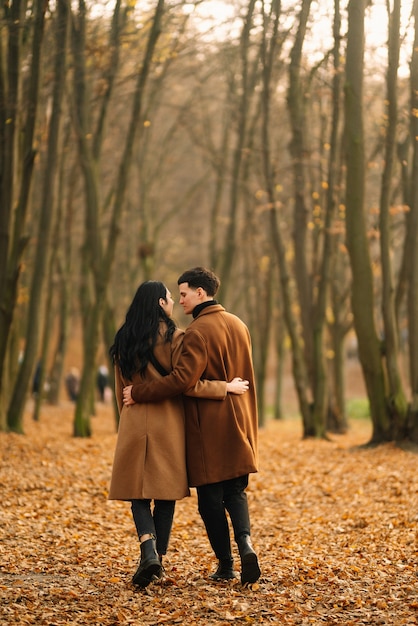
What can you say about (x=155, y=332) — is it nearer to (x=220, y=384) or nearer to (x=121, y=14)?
(x=220, y=384)

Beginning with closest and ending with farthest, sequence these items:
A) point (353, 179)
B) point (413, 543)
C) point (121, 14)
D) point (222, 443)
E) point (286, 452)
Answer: point (222, 443)
point (413, 543)
point (353, 179)
point (286, 452)
point (121, 14)

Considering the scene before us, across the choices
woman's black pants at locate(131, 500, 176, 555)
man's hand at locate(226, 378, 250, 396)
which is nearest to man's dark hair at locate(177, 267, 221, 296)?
man's hand at locate(226, 378, 250, 396)

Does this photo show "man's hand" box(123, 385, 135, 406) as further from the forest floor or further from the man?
the forest floor

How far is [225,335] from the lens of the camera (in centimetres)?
585

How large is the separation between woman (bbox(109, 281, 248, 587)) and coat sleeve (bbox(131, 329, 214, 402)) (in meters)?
0.08

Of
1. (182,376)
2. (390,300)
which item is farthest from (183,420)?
(390,300)

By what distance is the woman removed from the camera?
18.6 feet

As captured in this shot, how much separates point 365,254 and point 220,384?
7.84 meters

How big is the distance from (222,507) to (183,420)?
0.63 m

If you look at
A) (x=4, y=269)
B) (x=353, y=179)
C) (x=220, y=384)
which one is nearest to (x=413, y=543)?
(x=220, y=384)

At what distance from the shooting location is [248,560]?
222 inches

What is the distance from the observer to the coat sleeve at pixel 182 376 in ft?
18.4

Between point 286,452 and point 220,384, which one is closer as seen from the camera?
point 220,384

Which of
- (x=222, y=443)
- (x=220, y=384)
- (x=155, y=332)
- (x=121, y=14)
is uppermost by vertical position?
(x=121, y=14)
